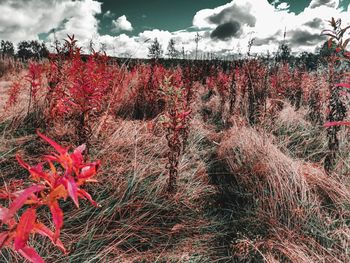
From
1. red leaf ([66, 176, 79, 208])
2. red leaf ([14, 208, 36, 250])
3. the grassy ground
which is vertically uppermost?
red leaf ([66, 176, 79, 208])

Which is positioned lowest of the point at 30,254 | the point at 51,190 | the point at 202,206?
the point at 202,206

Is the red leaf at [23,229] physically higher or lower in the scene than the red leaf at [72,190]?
lower

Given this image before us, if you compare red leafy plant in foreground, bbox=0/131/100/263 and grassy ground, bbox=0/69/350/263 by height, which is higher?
red leafy plant in foreground, bbox=0/131/100/263

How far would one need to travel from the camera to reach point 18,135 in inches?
125

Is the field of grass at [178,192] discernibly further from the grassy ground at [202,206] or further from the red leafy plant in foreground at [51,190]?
the red leafy plant in foreground at [51,190]

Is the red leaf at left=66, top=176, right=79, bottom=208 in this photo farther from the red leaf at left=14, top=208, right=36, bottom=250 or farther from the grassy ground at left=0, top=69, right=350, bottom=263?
the grassy ground at left=0, top=69, right=350, bottom=263

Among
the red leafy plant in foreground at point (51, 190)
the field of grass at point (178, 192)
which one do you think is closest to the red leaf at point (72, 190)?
the red leafy plant in foreground at point (51, 190)

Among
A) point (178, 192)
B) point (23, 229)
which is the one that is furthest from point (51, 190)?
point (178, 192)

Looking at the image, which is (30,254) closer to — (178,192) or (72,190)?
(72,190)

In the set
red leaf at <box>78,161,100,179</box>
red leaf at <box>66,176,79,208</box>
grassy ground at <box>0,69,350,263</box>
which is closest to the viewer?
red leaf at <box>66,176,79,208</box>

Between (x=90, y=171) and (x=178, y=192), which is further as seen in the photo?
(x=178, y=192)

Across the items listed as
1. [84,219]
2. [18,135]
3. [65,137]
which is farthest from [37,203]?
[18,135]

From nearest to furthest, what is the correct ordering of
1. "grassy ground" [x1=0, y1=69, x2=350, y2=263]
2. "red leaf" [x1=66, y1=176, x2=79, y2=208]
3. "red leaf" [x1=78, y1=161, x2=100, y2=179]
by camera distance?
"red leaf" [x1=66, y1=176, x2=79, y2=208] → "red leaf" [x1=78, y1=161, x2=100, y2=179] → "grassy ground" [x1=0, y1=69, x2=350, y2=263]

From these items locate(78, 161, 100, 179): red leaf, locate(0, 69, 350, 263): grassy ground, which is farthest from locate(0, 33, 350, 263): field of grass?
locate(78, 161, 100, 179): red leaf
